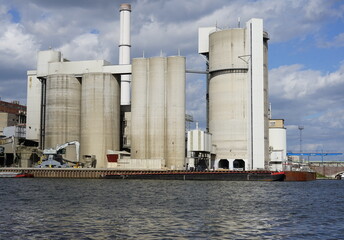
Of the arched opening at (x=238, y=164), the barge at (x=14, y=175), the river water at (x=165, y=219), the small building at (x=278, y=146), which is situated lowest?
the river water at (x=165, y=219)

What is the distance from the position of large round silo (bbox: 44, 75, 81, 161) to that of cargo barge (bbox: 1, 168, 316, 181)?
9153mm

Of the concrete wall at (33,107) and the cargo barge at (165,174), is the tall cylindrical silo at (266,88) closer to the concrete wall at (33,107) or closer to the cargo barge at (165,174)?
the cargo barge at (165,174)

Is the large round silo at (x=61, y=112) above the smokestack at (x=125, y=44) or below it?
below

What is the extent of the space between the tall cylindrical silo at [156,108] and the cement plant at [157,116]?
217mm

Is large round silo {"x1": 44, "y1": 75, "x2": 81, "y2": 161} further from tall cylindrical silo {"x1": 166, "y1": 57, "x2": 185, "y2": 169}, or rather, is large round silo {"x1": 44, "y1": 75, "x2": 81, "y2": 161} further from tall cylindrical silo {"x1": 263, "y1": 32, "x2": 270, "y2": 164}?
tall cylindrical silo {"x1": 263, "y1": 32, "x2": 270, "y2": 164}

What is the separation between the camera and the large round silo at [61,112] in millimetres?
118250

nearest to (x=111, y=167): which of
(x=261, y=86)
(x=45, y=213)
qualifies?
(x=261, y=86)

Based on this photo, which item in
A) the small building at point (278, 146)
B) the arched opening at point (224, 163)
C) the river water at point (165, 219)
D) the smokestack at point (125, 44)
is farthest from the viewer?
the smokestack at point (125, 44)

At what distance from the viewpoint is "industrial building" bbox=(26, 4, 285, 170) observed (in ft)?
348

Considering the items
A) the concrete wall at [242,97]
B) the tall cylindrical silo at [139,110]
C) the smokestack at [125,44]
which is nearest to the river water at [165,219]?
the concrete wall at [242,97]

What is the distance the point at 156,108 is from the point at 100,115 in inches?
545

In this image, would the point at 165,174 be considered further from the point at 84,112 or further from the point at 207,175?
the point at 84,112

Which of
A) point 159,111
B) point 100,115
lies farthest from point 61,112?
point 159,111

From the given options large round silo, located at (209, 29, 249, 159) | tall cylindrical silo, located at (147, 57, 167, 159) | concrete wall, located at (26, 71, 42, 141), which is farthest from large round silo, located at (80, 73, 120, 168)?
large round silo, located at (209, 29, 249, 159)
